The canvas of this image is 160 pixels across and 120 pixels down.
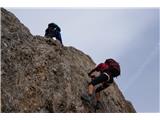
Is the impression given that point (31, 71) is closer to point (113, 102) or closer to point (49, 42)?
point (49, 42)

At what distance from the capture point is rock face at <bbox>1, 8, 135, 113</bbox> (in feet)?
58.9

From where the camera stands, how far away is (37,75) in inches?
758

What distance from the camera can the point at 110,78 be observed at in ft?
66.6

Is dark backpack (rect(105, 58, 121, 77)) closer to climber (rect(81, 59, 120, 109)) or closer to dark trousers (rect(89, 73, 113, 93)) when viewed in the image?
climber (rect(81, 59, 120, 109))

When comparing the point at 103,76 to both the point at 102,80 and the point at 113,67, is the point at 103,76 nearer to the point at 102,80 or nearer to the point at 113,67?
the point at 102,80

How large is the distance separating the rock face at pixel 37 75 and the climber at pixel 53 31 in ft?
5.80

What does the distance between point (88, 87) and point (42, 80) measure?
8.59ft

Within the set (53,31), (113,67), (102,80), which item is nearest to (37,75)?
(102,80)

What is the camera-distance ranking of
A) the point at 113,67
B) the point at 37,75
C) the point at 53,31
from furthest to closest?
the point at 53,31 < the point at 113,67 < the point at 37,75

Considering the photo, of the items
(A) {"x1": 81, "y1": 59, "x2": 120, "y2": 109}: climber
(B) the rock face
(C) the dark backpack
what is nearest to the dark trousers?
(A) {"x1": 81, "y1": 59, "x2": 120, "y2": 109}: climber

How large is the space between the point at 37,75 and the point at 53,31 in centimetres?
594

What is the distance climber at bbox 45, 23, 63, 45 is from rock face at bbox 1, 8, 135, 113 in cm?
177
